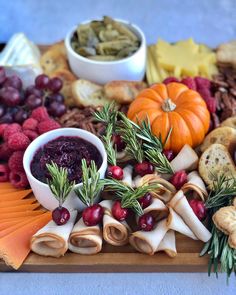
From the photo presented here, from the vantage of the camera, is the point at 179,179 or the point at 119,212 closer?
the point at 119,212

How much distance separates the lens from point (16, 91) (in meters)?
1.65

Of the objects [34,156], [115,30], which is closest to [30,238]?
[34,156]

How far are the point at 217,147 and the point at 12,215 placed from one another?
0.62m

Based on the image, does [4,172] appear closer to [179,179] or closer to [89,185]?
[89,185]

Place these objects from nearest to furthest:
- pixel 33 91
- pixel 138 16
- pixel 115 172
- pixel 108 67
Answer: pixel 115 172, pixel 33 91, pixel 108 67, pixel 138 16

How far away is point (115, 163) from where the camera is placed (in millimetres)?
1411

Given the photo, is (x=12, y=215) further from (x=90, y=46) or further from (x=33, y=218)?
(x=90, y=46)

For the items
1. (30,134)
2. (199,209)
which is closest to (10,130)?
(30,134)

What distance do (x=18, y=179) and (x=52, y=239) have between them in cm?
30

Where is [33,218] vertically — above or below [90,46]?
below

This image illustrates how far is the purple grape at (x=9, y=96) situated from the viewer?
163cm

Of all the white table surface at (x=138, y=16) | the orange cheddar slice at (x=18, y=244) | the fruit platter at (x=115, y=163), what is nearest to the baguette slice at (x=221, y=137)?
the fruit platter at (x=115, y=163)

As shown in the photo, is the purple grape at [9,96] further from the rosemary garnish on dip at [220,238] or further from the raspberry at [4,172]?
the rosemary garnish on dip at [220,238]

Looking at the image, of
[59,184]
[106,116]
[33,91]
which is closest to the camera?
[59,184]
